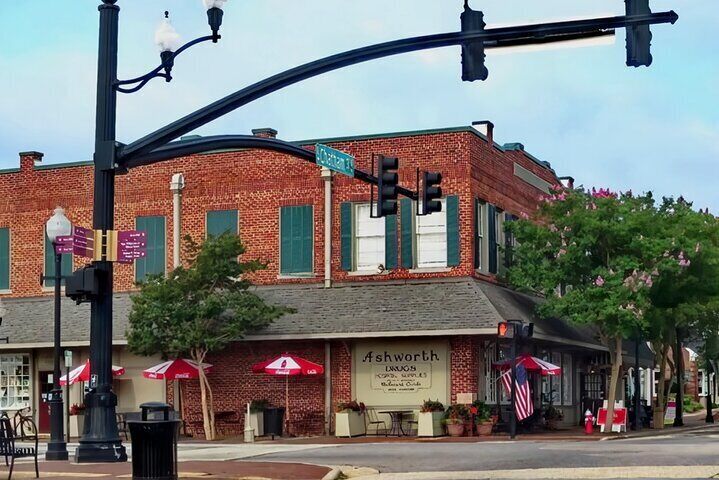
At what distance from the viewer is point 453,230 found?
35188mm

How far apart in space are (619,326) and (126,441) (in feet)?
A: 43.9

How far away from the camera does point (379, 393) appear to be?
35.0 metres

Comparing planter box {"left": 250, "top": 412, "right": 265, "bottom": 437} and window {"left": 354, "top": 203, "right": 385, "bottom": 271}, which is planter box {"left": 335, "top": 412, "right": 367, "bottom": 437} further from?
window {"left": 354, "top": 203, "right": 385, "bottom": 271}

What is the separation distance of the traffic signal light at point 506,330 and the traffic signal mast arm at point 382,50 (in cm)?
1249

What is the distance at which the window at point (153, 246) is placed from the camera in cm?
3866

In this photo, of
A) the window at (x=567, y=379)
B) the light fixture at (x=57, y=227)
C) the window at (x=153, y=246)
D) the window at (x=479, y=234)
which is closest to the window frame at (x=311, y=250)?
the window at (x=153, y=246)

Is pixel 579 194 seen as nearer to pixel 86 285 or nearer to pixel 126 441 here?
pixel 126 441

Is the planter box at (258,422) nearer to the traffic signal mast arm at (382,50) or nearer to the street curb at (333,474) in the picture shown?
the traffic signal mast arm at (382,50)

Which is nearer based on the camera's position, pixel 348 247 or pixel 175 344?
pixel 175 344

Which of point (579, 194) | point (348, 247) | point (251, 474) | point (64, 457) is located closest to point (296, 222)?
point (348, 247)

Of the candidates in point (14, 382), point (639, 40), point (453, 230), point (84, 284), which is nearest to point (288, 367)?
point (453, 230)

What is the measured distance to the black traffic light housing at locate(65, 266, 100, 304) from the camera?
21047 millimetres

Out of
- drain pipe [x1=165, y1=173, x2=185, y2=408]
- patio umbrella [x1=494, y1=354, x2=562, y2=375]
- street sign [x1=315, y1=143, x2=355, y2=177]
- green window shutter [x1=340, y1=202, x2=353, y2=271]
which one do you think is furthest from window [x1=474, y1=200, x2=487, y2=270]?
street sign [x1=315, y1=143, x2=355, y2=177]

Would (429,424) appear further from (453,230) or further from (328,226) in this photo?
(328,226)
